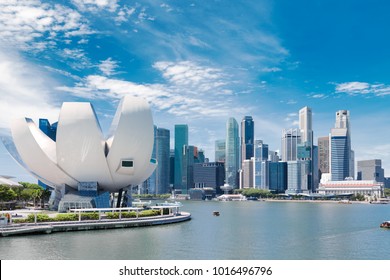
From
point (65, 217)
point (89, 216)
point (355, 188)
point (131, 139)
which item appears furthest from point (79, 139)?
point (355, 188)

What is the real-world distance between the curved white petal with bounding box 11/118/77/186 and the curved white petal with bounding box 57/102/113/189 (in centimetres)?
132

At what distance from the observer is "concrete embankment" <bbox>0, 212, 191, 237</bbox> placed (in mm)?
33906

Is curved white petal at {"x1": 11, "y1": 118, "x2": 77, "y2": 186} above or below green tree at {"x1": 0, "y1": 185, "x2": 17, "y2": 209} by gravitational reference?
above

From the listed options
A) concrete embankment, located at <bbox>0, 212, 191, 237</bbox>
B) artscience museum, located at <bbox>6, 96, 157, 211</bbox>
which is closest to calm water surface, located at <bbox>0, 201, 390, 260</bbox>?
concrete embankment, located at <bbox>0, 212, 191, 237</bbox>

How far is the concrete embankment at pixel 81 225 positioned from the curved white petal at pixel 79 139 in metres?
9.33

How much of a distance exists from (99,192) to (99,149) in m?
7.27

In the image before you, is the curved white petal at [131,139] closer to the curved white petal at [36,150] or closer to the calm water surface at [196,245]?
the curved white petal at [36,150]

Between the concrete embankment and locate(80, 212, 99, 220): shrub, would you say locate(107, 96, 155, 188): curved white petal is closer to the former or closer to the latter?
the concrete embankment

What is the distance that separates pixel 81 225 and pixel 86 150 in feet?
36.8

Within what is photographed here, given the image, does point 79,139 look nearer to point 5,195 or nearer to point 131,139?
point 131,139

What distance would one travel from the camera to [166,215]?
4597 cm

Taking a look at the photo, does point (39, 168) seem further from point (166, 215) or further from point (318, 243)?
point (318, 243)
